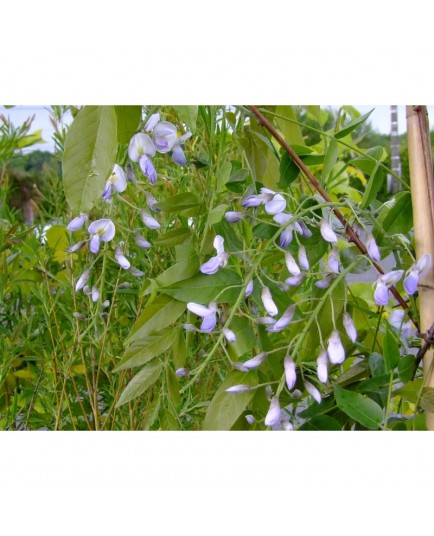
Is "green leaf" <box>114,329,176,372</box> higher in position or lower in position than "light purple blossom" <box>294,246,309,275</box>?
lower

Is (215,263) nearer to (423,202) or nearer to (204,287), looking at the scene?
(204,287)

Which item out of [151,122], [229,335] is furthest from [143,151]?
[229,335]

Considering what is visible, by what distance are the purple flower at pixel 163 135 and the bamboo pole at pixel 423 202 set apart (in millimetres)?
142

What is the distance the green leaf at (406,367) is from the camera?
1.41 feet

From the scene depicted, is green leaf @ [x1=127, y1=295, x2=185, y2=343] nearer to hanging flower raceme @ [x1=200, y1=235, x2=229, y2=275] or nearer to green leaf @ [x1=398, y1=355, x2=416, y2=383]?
hanging flower raceme @ [x1=200, y1=235, x2=229, y2=275]

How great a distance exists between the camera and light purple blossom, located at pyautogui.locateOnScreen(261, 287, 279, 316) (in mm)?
406

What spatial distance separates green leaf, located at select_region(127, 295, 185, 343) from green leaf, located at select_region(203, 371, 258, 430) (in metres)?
0.05

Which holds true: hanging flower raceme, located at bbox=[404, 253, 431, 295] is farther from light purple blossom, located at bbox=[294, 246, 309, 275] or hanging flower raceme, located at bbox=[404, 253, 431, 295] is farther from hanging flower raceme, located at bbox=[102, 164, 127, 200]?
hanging flower raceme, located at bbox=[102, 164, 127, 200]

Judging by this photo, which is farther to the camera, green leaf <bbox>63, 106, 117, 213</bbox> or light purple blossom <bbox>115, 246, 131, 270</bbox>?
light purple blossom <bbox>115, 246, 131, 270</bbox>

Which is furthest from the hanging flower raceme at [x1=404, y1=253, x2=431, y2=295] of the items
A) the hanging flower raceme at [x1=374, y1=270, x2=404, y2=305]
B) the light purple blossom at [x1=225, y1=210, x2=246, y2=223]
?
the light purple blossom at [x1=225, y1=210, x2=246, y2=223]

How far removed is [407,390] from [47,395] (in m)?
0.42

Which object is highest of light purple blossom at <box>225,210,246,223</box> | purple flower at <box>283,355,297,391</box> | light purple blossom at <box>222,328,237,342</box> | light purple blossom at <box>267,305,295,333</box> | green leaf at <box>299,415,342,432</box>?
light purple blossom at <box>225,210,246,223</box>

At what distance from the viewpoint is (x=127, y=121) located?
1.28 feet

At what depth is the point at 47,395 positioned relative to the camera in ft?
2.38
